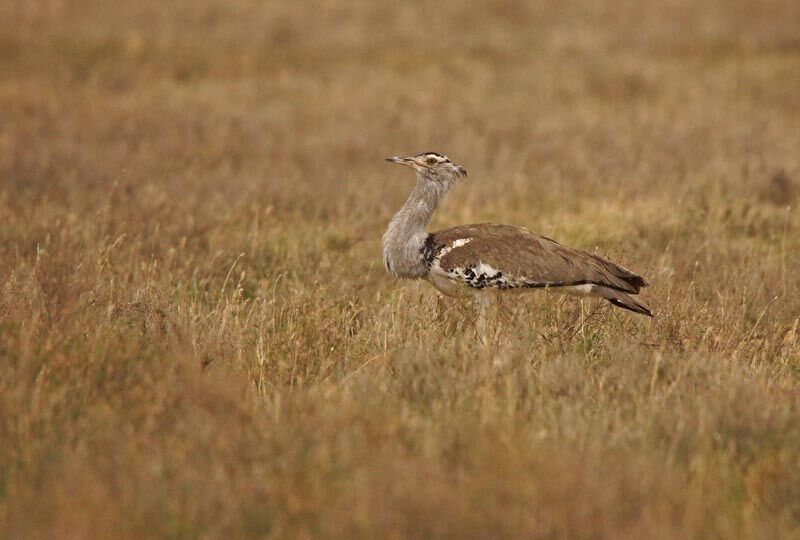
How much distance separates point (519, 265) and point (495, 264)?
0.40ft

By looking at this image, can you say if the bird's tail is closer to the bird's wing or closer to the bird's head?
the bird's wing

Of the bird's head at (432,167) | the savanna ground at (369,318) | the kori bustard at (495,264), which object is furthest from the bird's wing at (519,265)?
the bird's head at (432,167)

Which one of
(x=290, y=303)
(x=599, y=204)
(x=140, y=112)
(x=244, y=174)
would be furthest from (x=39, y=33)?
(x=290, y=303)

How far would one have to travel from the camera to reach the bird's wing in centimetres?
537

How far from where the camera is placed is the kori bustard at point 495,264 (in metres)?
5.36

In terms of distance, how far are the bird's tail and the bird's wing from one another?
0.03m

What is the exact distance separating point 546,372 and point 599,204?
473cm

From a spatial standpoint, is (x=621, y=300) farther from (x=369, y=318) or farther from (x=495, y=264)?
(x=369, y=318)

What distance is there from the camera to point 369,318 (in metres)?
5.61

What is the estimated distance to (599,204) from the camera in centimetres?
903

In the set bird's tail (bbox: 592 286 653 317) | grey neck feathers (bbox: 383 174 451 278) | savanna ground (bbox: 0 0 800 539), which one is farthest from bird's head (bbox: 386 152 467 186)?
bird's tail (bbox: 592 286 653 317)

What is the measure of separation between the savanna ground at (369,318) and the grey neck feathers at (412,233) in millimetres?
267

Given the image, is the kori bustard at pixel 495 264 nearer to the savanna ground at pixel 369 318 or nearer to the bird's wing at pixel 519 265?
the bird's wing at pixel 519 265

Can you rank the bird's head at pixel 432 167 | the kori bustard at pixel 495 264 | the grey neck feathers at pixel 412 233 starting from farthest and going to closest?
the bird's head at pixel 432 167
the grey neck feathers at pixel 412 233
the kori bustard at pixel 495 264
